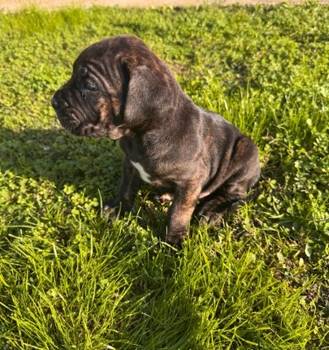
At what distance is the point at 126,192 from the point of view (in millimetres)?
3842

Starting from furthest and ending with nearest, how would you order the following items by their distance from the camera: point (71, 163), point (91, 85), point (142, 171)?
point (71, 163), point (142, 171), point (91, 85)

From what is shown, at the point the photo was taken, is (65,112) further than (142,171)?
No

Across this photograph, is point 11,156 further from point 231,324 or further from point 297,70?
point 297,70

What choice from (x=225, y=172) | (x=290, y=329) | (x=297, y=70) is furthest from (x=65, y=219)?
(x=297, y=70)

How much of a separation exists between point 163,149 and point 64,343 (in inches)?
57.9

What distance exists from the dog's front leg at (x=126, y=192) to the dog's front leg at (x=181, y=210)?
0.48 metres

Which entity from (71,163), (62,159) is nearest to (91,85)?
(71,163)

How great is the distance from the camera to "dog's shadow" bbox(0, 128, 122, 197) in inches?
166

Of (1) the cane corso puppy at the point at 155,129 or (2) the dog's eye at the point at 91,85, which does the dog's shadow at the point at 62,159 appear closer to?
(1) the cane corso puppy at the point at 155,129

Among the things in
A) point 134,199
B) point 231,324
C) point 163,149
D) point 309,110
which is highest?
point 163,149

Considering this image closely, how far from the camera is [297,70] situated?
17.8 feet

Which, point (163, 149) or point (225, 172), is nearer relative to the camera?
point (163, 149)

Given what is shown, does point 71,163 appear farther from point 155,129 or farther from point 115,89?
point 115,89

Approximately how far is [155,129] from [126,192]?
2.98 feet
